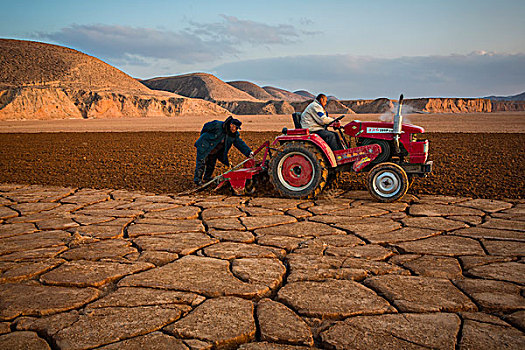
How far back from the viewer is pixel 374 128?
5828 mm

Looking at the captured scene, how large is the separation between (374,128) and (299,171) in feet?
4.02

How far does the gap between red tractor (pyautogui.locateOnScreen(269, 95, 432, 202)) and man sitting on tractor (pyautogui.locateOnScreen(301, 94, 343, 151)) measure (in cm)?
17

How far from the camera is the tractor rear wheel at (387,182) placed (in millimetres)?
5527

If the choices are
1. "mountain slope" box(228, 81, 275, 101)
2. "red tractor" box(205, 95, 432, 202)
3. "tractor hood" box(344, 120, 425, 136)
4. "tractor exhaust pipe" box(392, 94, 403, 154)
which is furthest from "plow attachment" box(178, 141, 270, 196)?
→ "mountain slope" box(228, 81, 275, 101)

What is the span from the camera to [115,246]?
4.11 m

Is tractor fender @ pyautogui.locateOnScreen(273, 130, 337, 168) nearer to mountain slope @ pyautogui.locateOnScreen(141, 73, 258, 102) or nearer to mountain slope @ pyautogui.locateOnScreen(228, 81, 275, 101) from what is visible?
mountain slope @ pyautogui.locateOnScreen(141, 73, 258, 102)

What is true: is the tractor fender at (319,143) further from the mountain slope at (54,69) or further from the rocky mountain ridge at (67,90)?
the mountain slope at (54,69)

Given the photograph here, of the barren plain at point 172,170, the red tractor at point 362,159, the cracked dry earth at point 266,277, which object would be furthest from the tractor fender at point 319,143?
the barren plain at point 172,170

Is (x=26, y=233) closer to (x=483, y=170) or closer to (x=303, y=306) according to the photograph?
(x=303, y=306)

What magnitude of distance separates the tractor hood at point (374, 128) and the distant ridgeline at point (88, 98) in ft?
179

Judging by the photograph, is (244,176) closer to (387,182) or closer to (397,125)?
(387,182)

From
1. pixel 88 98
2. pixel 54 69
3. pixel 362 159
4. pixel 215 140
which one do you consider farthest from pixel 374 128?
pixel 54 69

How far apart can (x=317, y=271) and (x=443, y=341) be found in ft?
3.98

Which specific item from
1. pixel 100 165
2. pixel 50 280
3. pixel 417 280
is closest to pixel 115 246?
pixel 50 280
